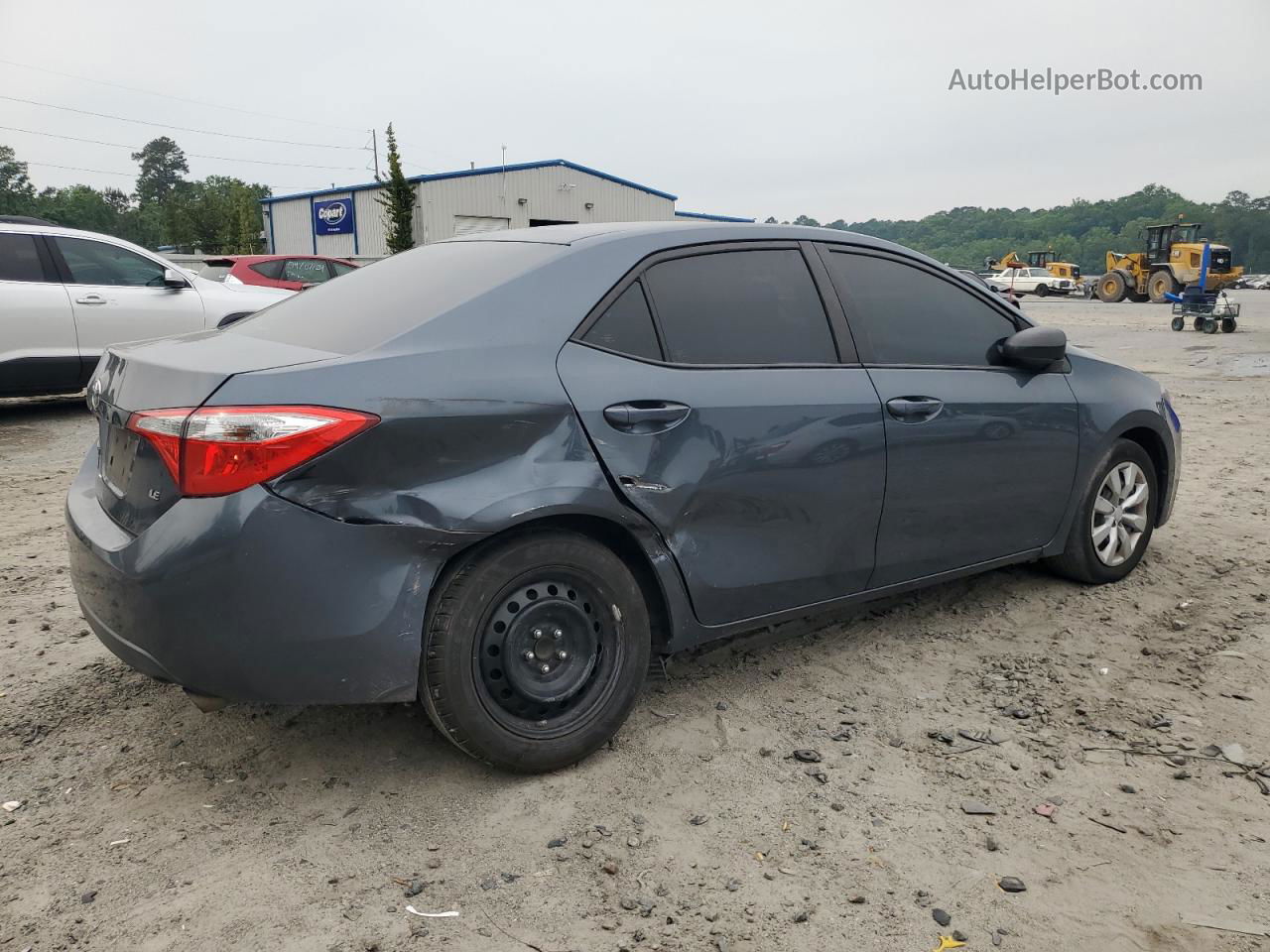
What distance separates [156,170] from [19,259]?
428ft

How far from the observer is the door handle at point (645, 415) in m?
2.89

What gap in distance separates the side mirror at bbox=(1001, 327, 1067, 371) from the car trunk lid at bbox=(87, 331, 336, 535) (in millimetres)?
2639

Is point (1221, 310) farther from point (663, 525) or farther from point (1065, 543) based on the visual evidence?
point (663, 525)

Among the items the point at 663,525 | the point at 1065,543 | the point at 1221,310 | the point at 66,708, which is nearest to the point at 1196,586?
the point at 1065,543

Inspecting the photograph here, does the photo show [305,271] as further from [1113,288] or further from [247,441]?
[1113,288]

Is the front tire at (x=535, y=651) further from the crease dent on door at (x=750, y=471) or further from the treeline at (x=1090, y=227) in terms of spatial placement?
the treeline at (x=1090, y=227)

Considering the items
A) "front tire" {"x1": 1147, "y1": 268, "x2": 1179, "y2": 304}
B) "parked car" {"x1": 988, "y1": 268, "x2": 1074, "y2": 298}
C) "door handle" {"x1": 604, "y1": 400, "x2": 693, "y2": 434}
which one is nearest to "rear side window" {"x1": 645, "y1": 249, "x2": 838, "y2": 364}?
"door handle" {"x1": 604, "y1": 400, "x2": 693, "y2": 434}

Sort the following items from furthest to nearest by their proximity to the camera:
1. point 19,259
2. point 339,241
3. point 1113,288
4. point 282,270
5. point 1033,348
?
1. point 1113,288
2. point 339,241
3. point 282,270
4. point 19,259
5. point 1033,348

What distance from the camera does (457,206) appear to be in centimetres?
3656

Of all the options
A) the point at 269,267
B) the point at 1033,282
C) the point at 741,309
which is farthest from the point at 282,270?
the point at 1033,282

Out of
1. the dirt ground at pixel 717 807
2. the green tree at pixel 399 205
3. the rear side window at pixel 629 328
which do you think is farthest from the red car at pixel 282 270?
the green tree at pixel 399 205

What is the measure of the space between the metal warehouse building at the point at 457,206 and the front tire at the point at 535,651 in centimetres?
3362

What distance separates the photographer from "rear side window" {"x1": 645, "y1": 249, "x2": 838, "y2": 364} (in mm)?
3164

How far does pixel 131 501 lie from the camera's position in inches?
106
